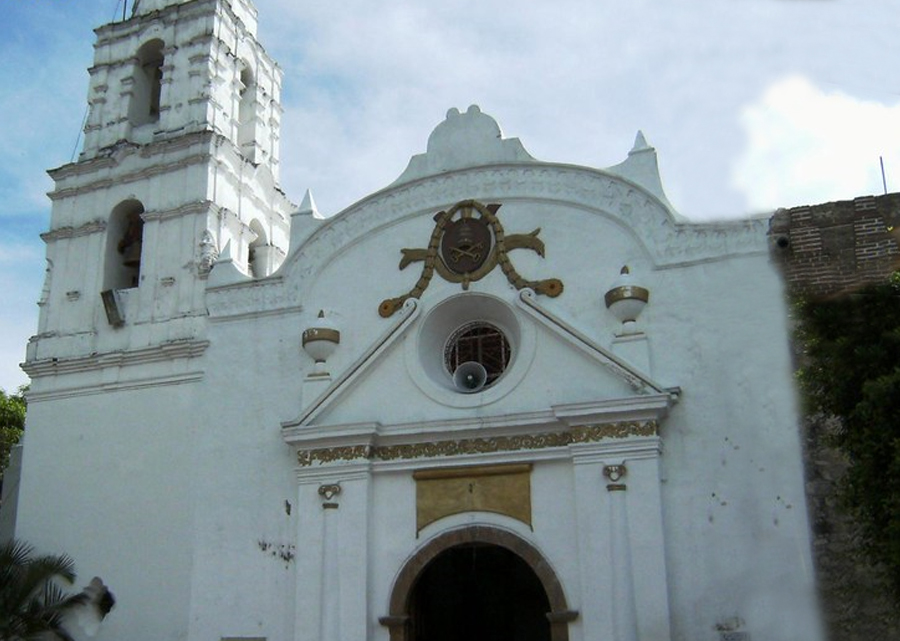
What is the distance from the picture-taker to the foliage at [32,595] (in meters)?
14.2

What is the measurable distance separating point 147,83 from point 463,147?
300 inches

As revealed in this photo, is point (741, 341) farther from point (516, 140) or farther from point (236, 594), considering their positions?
point (236, 594)

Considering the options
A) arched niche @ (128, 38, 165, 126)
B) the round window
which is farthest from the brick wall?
arched niche @ (128, 38, 165, 126)

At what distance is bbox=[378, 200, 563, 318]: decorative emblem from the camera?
569 inches

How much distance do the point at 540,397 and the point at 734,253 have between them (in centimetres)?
318

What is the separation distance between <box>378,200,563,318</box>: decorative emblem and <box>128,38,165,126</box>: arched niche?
707 centimetres

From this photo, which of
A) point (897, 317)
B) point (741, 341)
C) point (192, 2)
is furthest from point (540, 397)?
point (192, 2)

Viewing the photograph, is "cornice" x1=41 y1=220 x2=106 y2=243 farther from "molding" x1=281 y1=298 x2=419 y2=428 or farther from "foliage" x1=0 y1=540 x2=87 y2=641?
"molding" x1=281 y1=298 x2=419 y2=428

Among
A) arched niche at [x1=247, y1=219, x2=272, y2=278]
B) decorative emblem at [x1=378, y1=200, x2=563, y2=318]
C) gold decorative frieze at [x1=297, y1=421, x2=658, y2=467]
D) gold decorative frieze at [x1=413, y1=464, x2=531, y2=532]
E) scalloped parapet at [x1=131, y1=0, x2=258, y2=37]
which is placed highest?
scalloped parapet at [x1=131, y1=0, x2=258, y2=37]

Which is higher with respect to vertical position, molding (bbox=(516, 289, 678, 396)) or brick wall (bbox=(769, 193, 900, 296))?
brick wall (bbox=(769, 193, 900, 296))

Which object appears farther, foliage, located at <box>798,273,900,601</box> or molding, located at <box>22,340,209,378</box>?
molding, located at <box>22,340,209,378</box>

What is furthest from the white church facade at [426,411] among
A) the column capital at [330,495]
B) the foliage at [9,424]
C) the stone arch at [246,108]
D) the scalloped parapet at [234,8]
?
the foliage at [9,424]

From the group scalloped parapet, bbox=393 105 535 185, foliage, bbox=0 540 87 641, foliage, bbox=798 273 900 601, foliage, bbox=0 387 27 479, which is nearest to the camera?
foliage, bbox=798 273 900 601

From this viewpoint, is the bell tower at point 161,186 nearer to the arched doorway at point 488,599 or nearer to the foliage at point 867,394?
the arched doorway at point 488,599
